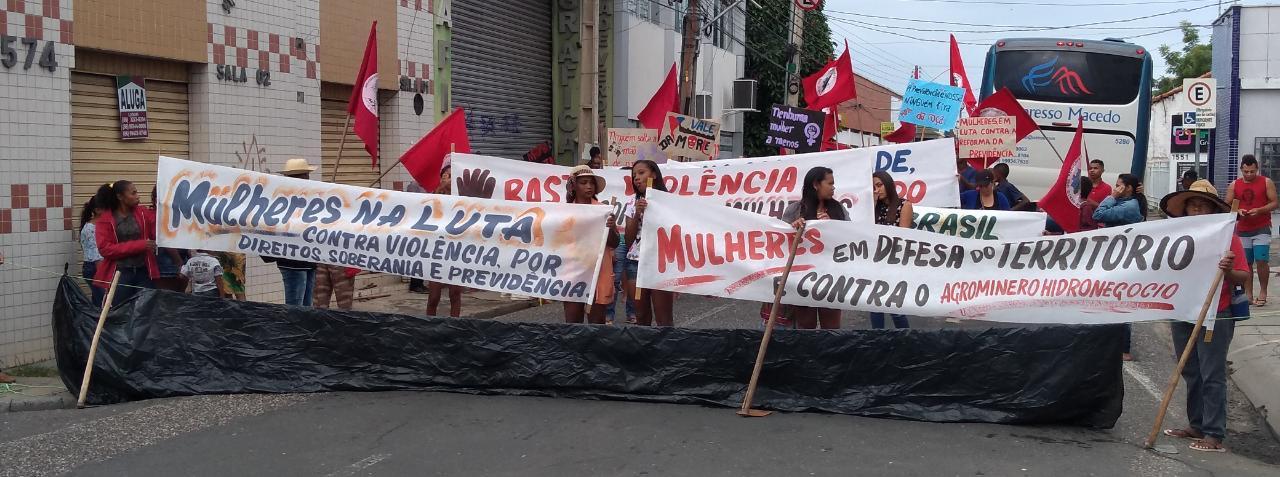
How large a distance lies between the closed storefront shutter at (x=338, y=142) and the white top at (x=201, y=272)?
4931 millimetres

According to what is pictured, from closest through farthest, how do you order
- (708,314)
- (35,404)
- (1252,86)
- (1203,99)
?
(35,404)
(708,314)
(1203,99)
(1252,86)

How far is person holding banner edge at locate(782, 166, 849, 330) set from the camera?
7.93 meters

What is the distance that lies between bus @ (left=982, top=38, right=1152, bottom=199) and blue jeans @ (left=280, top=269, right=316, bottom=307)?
44.1 ft

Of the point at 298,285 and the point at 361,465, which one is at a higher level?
the point at 298,285

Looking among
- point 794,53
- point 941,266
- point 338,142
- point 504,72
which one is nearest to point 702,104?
point 794,53

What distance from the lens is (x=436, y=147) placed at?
1055 cm

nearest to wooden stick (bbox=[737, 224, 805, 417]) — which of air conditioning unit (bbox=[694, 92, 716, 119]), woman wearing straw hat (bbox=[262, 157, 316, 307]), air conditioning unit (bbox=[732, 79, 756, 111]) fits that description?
woman wearing straw hat (bbox=[262, 157, 316, 307])

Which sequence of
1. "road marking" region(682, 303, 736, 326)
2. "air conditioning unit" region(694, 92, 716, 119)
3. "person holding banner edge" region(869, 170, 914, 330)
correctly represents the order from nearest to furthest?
"person holding banner edge" region(869, 170, 914, 330)
"road marking" region(682, 303, 736, 326)
"air conditioning unit" region(694, 92, 716, 119)

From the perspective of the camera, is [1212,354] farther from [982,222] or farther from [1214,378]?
[982,222]

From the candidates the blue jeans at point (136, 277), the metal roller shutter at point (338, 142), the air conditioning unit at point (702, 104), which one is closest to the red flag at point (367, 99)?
the blue jeans at point (136, 277)

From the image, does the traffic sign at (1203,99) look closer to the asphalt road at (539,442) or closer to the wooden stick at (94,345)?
the asphalt road at (539,442)

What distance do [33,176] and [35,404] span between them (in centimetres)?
258

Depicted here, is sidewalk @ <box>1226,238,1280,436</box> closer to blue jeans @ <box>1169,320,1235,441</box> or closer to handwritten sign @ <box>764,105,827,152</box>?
blue jeans @ <box>1169,320,1235,441</box>

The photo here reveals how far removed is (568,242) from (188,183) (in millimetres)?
2726
